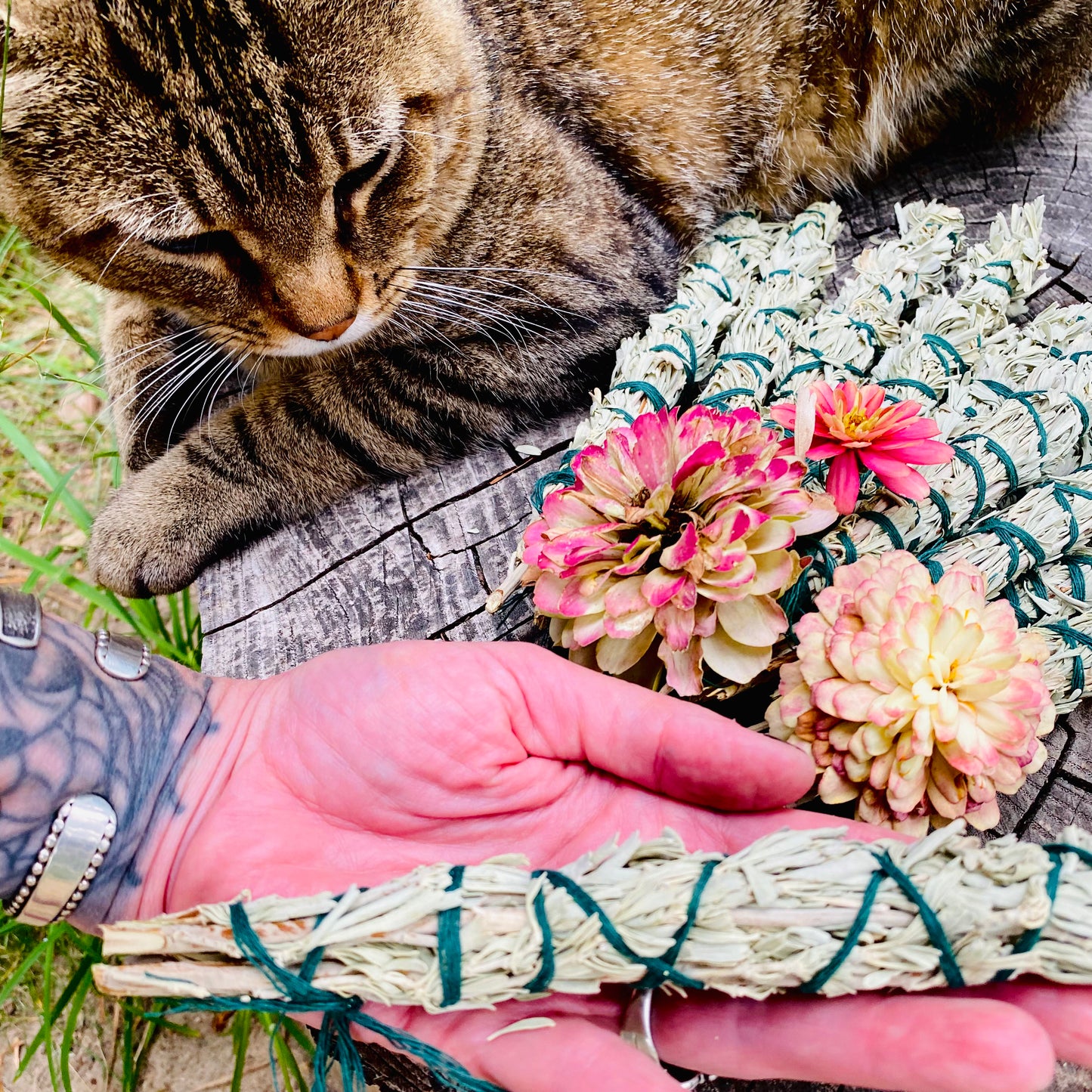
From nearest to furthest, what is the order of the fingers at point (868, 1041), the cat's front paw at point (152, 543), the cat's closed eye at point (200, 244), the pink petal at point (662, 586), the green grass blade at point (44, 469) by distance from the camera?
the fingers at point (868, 1041)
the pink petal at point (662, 586)
the cat's closed eye at point (200, 244)
the cat's front paw at point (152, 543)
the green grass blade at point (44, 469)

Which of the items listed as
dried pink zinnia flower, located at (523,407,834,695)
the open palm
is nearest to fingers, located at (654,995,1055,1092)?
the open palm

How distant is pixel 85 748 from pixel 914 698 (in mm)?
786

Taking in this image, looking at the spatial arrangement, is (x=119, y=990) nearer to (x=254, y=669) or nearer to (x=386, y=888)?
(x=386, y=888)

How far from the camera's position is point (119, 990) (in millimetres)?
688

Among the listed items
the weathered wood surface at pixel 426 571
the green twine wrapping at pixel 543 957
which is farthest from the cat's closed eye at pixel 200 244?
the green twine wrapping at pixel 543 957

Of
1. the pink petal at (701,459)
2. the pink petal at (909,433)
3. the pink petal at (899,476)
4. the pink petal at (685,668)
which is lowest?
the pink petal at (685,668)

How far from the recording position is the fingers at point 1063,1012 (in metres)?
0.64

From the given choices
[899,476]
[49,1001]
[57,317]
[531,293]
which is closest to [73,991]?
[49,1001]

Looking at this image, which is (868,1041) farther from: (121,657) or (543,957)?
(121,657)

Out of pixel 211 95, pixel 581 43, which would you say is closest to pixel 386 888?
pixel 211 95

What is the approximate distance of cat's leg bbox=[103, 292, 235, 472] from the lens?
144 cm

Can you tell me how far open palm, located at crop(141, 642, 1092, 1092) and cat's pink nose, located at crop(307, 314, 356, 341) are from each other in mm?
483

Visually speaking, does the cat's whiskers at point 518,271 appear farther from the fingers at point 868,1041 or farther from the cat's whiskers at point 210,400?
the fingers at point 868,1041

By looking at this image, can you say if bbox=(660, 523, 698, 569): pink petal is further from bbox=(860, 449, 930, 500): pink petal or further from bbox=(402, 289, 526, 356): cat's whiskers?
bbox=(402, 289, 526, 356): cat's whiskers
